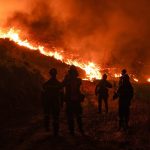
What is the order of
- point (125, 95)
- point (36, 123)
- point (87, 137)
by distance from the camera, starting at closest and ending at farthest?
point (87, 137) → point (125, 95) → point (36, 123)

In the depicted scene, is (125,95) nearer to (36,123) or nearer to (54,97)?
(54,97)

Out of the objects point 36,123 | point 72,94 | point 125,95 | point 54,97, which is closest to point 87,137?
point 72,94

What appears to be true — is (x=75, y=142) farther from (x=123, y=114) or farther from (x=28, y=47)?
(x=28, y=47)

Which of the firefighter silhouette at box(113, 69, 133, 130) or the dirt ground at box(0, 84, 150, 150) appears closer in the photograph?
the dirt ground at box(0, 84, 150, 150)

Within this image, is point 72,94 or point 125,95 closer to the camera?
point 72,94

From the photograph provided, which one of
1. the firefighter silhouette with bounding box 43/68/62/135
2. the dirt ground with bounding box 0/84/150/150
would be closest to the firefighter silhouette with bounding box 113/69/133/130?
the dirt ground with bounding box 0/84/150/150

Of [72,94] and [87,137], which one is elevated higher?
[72,94]

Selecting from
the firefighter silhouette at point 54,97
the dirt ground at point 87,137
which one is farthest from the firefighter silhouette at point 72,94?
the dirt ground at point 87,137

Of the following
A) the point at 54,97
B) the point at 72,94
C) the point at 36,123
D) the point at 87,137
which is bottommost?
the point at 87,137

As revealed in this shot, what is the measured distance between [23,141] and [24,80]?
1261 centimetres

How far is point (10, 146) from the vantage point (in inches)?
536

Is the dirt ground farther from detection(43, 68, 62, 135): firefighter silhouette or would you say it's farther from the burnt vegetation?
detection(43, 68, 62, 135): firefighter silhouette

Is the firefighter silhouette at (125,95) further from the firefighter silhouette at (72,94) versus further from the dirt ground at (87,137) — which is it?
the firefighter silhouette at (72,94)

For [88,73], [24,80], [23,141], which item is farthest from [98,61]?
[23,141]
